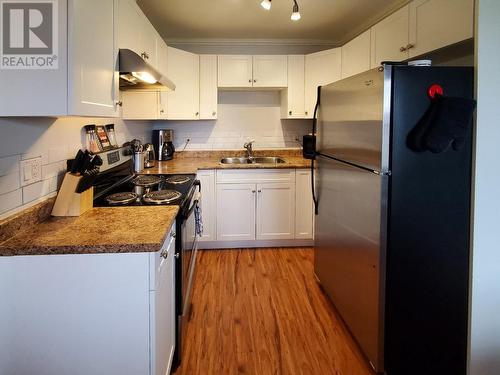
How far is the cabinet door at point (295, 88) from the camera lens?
12.4ft

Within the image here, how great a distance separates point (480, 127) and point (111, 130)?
226 cm

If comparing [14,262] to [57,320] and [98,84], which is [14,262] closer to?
[57,320]

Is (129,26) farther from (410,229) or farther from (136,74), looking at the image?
(410,229)

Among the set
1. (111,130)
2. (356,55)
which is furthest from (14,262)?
(356,55)

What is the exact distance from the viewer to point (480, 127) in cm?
160

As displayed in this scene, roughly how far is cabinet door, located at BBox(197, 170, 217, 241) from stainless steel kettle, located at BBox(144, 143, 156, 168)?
0.49 meters

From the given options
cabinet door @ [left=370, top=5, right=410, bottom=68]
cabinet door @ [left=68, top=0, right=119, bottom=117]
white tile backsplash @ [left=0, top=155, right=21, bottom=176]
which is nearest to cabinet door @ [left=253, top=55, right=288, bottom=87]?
cabinet door @ [left=370, top=5, right=410, bottom=68]

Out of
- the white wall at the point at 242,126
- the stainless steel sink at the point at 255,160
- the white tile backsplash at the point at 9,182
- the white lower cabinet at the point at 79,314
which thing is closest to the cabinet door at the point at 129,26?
the white tile backsplash at the point at 9,182

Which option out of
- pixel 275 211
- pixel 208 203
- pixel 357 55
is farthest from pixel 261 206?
pixel 357 55

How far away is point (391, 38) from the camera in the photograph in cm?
266

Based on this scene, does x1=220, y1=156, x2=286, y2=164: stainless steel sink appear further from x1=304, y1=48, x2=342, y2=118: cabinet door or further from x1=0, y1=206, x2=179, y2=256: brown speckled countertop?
x1=0, y1=206, x2=179, y2=256: brown speckled countertop

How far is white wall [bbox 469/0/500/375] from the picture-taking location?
157cm

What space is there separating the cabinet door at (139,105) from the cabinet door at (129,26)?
0.63 m

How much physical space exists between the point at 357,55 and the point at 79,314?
10.1ft
